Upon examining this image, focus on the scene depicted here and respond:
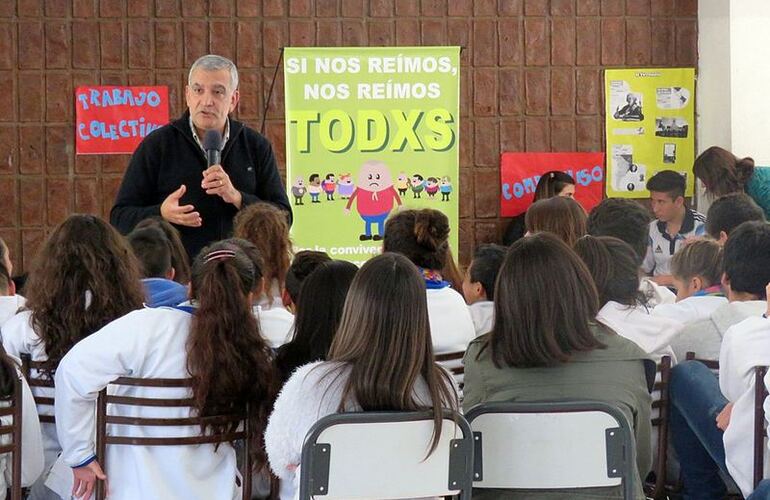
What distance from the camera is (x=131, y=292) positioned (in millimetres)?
3059

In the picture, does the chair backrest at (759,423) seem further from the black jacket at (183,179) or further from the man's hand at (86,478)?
the black jacket at (183,179)


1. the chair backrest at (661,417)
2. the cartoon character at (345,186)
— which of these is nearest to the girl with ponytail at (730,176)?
the cartoon character at (345,186)

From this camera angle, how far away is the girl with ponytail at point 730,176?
232 inches

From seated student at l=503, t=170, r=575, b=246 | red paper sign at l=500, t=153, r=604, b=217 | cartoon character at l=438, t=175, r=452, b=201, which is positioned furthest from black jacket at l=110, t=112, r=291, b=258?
red paper sign at l=500, t=153, r=604, b=217

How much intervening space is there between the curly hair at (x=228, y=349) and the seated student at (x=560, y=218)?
6.03 feet

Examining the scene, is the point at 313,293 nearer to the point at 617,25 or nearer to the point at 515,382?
the point at 515,382

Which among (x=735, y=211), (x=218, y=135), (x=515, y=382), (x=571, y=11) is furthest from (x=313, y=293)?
(x=571, y=11)

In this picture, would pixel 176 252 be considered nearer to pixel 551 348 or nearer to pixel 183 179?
pixel 183 179

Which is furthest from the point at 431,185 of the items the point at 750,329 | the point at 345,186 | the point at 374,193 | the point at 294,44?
the point at 750,329

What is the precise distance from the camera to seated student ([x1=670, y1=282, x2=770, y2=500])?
2.74 meters

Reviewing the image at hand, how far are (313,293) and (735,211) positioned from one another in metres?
2.52

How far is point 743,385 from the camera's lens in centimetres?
276

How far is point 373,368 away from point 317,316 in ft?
1.75

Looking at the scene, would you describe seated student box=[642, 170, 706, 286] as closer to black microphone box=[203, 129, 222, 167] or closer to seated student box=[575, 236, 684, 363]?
seated student box=[575, 236, 684, 363]
